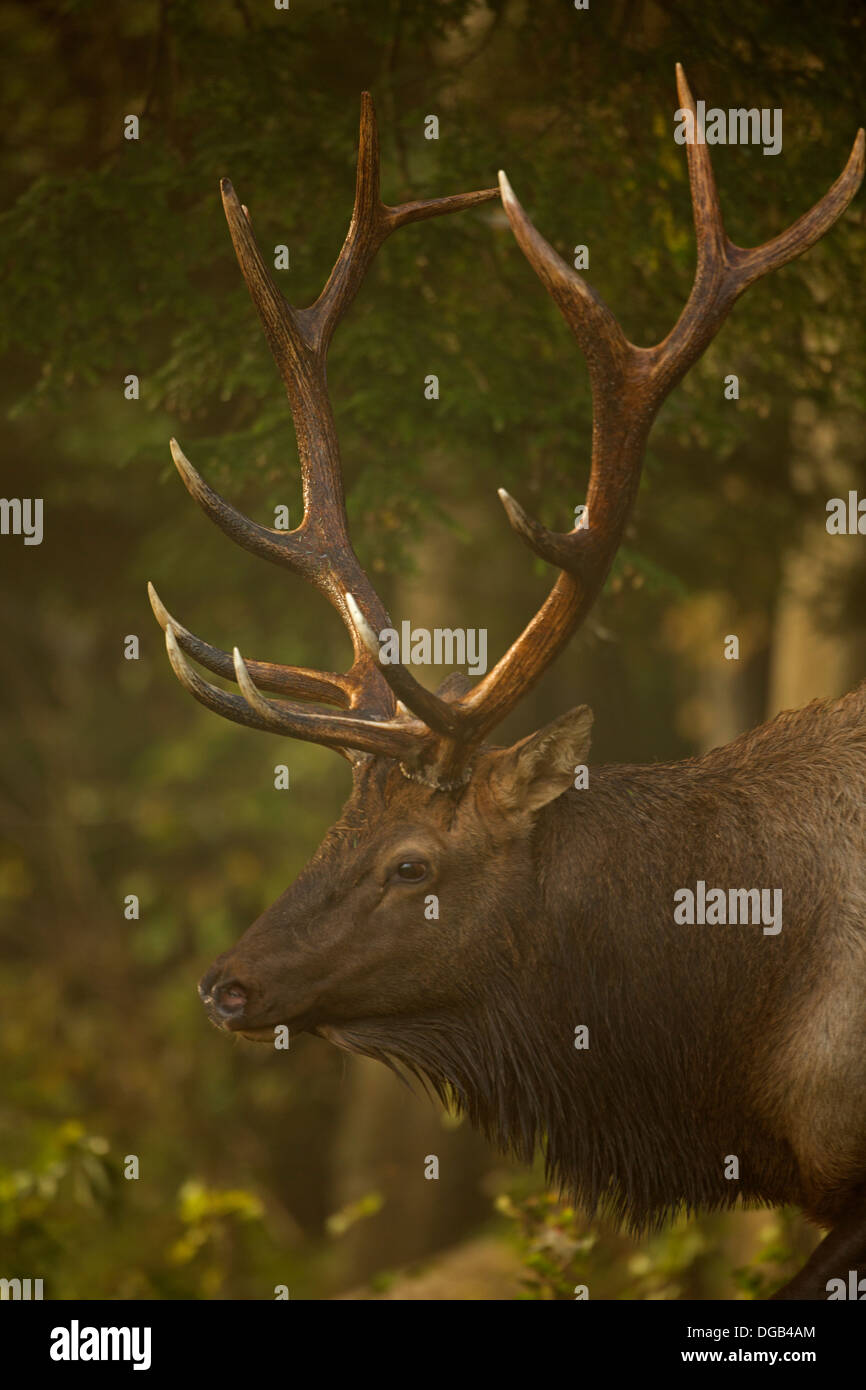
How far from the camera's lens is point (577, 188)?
560 centimetres

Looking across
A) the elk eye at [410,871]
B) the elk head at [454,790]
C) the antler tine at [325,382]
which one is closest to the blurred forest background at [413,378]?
the antler tine at [325,382]

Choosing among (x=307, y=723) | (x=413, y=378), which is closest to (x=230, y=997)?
(x=307, y=723)

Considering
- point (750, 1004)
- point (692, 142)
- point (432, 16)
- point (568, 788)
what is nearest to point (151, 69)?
point (432, 16)

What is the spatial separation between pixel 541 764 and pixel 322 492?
1256 mm

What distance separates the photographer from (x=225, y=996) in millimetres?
3875

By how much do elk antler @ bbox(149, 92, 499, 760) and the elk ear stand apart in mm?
265

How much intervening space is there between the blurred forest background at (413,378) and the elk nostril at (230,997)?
1.79 meters

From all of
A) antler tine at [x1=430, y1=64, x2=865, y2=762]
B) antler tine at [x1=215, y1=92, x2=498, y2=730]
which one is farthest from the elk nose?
antler tine at [x1=215, y1=92, x2=498, y2=730]

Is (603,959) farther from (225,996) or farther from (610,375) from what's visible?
(610,375)

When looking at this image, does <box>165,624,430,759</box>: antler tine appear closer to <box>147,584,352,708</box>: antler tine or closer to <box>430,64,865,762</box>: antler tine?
<box>430,64,865,762</box>: antler tine

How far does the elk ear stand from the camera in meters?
4.04

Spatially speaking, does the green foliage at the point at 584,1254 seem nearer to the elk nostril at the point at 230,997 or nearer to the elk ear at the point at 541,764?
the elk ear at the point at 541,764

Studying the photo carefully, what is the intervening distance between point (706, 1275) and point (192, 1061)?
14.4 ft
